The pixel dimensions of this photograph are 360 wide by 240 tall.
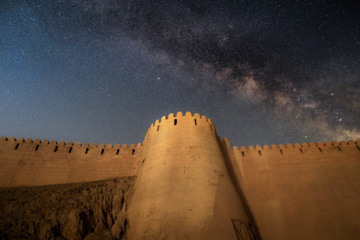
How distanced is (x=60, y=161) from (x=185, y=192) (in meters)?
8.57

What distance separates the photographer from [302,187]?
10352 mm

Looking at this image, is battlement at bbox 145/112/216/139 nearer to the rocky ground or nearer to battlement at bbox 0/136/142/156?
battlement at bbox 0/136/142/156

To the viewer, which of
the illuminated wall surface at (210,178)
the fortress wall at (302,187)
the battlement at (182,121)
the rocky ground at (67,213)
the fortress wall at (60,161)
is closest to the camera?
the rocky ground at (67,213)

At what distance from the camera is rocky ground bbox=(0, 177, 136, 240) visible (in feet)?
19.9

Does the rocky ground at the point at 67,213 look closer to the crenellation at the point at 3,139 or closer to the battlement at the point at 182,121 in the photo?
the battlement at the point at 182,121

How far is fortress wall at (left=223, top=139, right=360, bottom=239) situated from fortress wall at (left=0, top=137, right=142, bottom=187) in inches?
253

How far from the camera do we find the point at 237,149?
38.9ft

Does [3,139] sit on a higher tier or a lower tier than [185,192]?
higher

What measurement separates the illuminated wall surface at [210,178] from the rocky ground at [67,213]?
776mm

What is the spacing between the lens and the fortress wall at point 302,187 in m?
9.12

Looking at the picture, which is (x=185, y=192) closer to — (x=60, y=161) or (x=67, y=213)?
(x=67, y=213)

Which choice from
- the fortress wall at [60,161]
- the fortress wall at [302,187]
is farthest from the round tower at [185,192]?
the fortress wall at [60,161]

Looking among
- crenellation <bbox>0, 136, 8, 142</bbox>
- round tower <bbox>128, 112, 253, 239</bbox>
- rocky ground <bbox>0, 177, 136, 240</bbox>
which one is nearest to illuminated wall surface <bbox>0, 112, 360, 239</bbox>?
round tower <bbox>128, 112, 253, 239</bbox>

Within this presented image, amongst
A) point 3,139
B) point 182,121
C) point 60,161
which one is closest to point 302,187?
point 182,121
